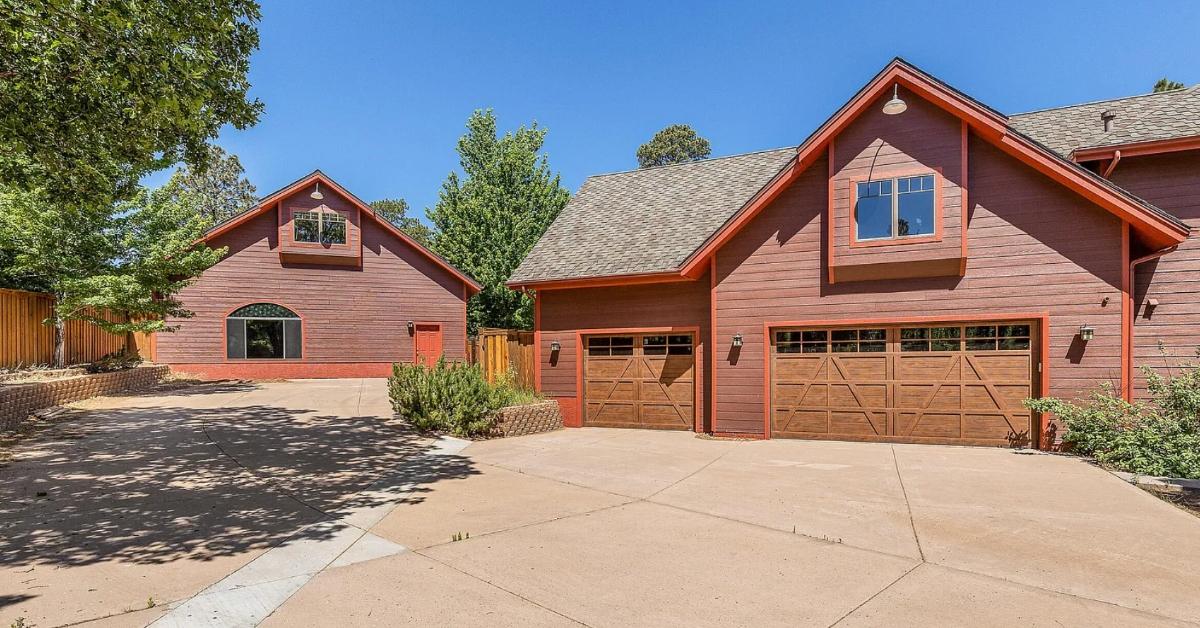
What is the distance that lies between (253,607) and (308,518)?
2.18m

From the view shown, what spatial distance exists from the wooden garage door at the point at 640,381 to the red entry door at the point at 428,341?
11611mm

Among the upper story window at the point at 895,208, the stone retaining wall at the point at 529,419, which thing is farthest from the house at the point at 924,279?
the stone retaining wall at the point at 529,419

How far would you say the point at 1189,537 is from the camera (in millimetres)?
5586

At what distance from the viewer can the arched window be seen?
21031 millimetres

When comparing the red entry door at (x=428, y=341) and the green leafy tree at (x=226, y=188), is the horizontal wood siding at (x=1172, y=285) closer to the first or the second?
the red entry door at (x=428, y=341)

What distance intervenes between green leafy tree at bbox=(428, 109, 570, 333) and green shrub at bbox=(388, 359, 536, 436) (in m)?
15.9

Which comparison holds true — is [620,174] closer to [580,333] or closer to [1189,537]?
[580,333]

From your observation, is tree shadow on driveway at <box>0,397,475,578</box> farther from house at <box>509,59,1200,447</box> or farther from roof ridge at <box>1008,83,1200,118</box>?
roof ridge at <box>1008,83,1200,118</box>

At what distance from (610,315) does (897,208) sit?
246 inches

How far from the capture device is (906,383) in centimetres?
1088

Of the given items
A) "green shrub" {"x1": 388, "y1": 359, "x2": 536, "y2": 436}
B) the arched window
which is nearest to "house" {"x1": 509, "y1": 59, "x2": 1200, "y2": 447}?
"green shrub" {"x1": 388, "y1": 359, "x2": 536, "y2": 436}

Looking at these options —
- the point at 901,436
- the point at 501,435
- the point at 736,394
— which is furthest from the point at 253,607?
the point at 901,436

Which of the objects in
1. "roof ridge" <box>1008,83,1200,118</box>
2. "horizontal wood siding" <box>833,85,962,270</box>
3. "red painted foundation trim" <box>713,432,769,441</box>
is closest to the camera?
"horizontal wood siding" <box>833,85,962,270</box>

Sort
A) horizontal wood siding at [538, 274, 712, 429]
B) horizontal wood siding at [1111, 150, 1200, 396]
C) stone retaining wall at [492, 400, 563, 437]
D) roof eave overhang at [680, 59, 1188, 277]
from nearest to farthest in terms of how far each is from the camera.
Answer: roof eave overhang at [680, 59, 1188, 277], horizontal wood siding at [1111, 150, 1200, 396], stone retaining wall at [492, 400, 563, 437], horizontal wood siding at [538, 274, 712, 429]
